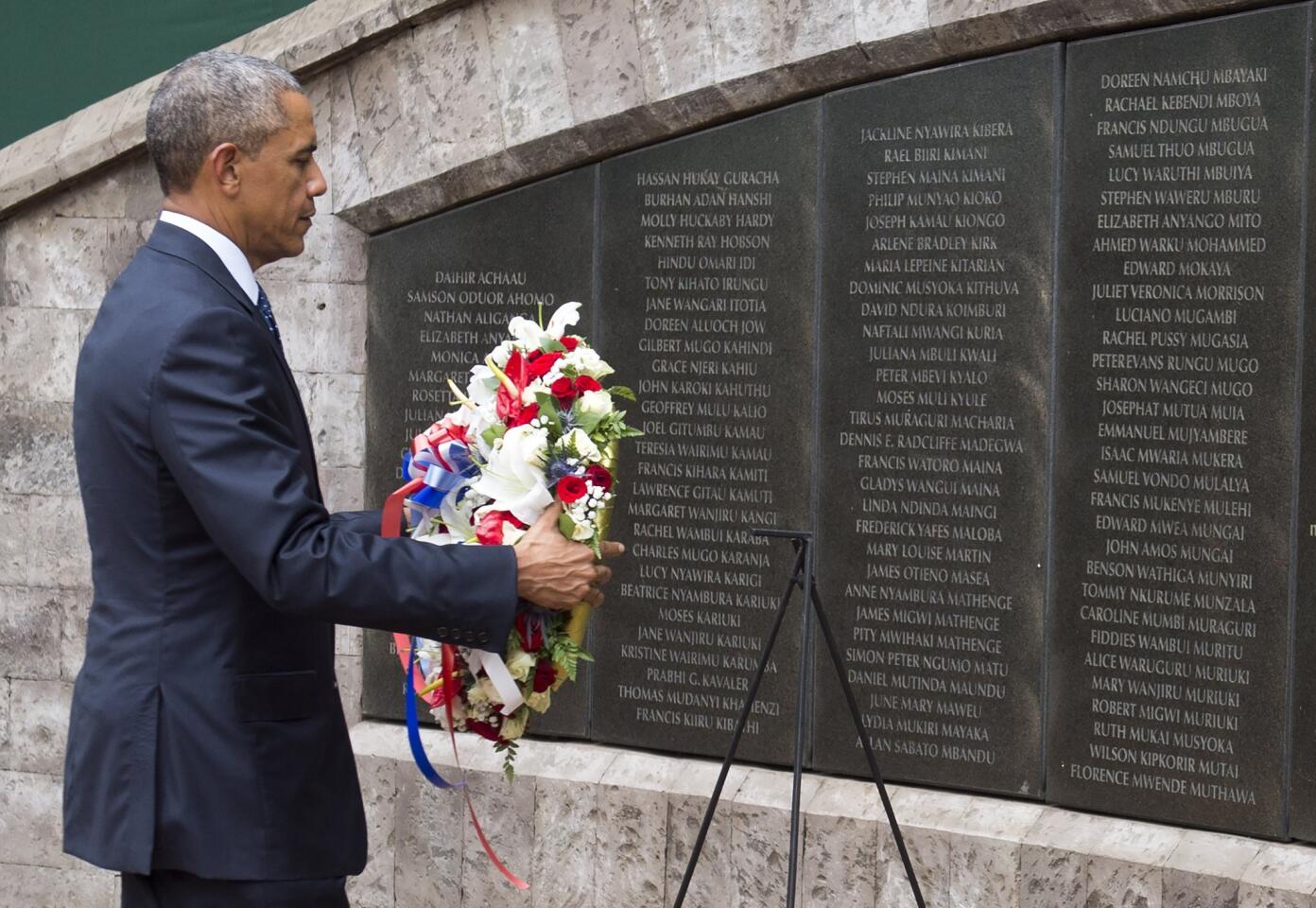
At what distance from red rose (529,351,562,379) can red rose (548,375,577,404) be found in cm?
4

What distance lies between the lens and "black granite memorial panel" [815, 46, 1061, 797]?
5203 mm

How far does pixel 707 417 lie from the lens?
5730 mm

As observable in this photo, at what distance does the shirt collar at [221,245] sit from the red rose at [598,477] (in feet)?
2.37

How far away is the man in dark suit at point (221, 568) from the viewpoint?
9.74ft

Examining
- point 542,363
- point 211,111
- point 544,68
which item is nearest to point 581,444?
point 542,363

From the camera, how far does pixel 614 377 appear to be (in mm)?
5875

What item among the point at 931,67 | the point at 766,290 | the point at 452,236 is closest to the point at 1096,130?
the point at 931,67

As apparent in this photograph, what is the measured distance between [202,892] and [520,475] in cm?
97

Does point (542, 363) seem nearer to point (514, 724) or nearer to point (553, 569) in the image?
point (553, 569)

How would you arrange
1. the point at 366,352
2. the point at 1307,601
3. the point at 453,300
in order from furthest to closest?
the point at 366,352 → the point at 453,300 → the point at 1307,601

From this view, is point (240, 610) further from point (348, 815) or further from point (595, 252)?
point (595, 252)

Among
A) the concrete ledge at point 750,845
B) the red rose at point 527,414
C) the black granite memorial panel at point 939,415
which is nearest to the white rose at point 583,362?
the red rose at point 527,414

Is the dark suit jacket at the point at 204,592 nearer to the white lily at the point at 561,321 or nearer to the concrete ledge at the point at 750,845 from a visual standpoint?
the white lily at the point at 561,321

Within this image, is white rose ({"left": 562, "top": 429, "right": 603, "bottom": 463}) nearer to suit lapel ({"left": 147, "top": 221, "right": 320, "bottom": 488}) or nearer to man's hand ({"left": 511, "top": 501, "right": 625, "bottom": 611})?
man's hand ({"left": 511, "top": 501, "right": 625, "bottom": 611})
